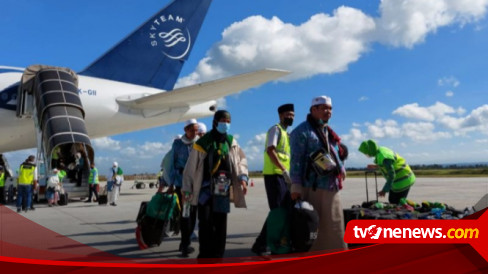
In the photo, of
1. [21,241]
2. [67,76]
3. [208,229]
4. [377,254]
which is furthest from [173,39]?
[377,254]

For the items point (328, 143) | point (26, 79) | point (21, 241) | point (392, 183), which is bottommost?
point (21, 241)

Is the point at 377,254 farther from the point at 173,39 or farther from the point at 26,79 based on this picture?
the point at 173,39

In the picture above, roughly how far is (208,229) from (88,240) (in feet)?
9.34

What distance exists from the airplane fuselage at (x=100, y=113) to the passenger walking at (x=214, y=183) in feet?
40.4

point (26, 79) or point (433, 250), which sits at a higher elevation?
point (26, 79)

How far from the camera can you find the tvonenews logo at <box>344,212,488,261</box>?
7.33 ft

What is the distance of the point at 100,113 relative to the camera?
50.2ft

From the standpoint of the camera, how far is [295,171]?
3346mm

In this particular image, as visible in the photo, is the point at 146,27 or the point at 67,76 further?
the point at 146,27

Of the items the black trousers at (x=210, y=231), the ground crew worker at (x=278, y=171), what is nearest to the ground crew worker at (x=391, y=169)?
→ the ground crew worker at (x=278, y=171)

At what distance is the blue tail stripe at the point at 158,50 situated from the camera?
58.0 ft

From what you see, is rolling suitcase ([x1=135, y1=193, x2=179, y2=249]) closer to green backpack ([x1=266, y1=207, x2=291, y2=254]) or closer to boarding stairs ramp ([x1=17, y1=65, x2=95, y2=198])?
green backpack ([x1=266, y1=207, x2=291, y2=254])

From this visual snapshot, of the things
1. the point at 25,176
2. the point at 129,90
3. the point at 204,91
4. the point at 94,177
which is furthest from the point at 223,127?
the point at 129,90

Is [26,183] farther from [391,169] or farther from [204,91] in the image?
[391,169]
